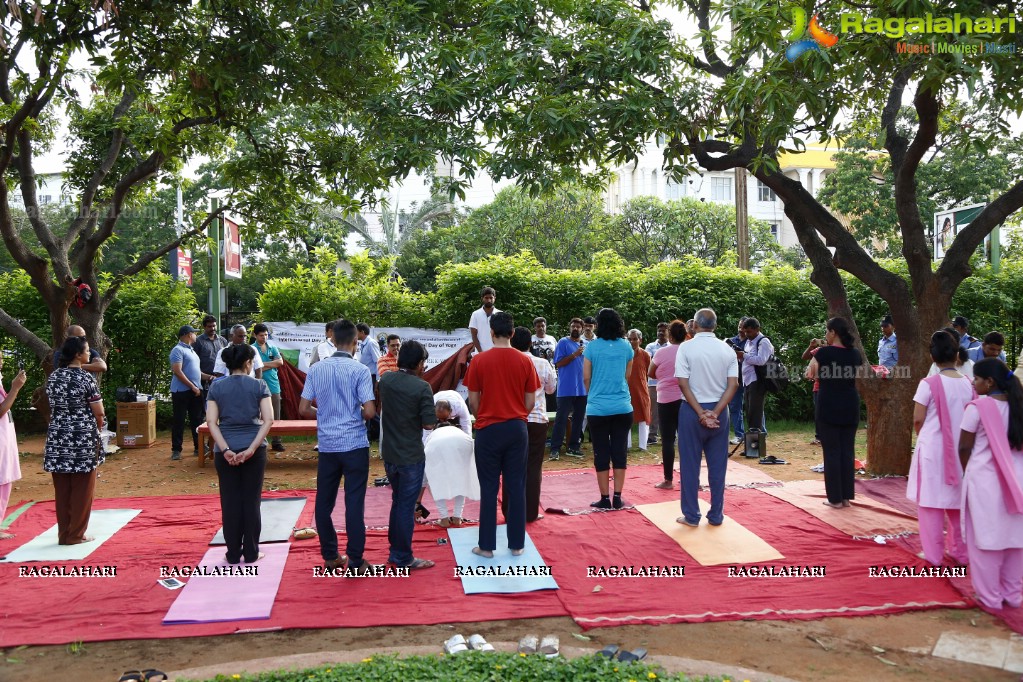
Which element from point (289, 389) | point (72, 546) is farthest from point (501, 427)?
point (289, 389)

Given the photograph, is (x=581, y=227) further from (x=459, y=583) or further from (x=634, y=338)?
(x=459, y=583)

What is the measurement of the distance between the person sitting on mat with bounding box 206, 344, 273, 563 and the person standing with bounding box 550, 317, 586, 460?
5.00 m

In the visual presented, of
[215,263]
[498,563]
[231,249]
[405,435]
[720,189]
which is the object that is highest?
[720,189]

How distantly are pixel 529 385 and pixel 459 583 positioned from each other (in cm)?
150

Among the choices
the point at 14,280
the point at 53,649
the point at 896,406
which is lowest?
the point at 53,649

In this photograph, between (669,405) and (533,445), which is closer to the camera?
(533,445)

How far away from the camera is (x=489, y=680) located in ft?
13.8

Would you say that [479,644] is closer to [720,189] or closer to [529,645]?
[529,645]

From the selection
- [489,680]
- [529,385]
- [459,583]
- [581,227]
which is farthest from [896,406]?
[581,227]

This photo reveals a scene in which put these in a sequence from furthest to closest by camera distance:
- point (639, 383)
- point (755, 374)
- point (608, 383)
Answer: point (755, 374) < point (639, 383) < point (608, 383)

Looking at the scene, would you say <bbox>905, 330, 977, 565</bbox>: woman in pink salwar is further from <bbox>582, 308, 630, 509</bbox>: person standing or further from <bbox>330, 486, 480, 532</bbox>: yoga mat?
<bbox>330, 486, 480, 532</bbox>: yoga mat

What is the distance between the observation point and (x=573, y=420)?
1102cm

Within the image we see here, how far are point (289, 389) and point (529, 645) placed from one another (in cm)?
894

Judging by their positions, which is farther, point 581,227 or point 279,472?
point 581,227
